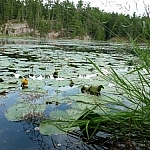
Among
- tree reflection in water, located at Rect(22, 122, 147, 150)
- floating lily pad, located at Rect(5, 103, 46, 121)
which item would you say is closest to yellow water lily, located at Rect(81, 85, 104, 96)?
floating lily pad, located at Rect(5, 103, 46, 121)

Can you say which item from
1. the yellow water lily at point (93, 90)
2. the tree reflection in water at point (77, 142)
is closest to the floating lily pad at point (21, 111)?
the tree reflection in water at point (77, 142)

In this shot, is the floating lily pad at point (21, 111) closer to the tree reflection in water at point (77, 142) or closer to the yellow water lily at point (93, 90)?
the tree reflection in water at point (77, 142)

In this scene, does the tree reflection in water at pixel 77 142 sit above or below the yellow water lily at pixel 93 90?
below

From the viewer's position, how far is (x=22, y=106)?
8.26 ft

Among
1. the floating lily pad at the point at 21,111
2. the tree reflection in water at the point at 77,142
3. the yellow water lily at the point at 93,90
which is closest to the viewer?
the tree reflection in water at the point at 77,142

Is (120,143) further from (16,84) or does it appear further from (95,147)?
(16,84)

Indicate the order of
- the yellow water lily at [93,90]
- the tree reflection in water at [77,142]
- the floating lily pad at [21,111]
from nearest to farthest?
1. the tree reflection in water at [77,142]
2. the floating lily pad at [21,111]
3. the yellow water lily at [93,90]

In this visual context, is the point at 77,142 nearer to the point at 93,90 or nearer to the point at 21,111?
the point at 21,111

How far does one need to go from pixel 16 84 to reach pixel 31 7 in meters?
48.2

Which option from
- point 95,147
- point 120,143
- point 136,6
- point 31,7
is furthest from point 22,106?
point 31,7

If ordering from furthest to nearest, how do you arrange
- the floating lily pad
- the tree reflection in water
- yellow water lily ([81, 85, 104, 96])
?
yellow water lily ([81, 85, 104, 96])
the floating lily pad
the tree reflection in water

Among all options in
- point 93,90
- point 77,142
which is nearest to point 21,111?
point 77,142

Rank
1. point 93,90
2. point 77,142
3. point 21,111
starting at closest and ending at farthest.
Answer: point 77,142 < point 21,111 < point 93,90

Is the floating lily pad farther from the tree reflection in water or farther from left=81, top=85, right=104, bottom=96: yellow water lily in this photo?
left=81, top=85, right=104, bottom=96: yellow water lily
